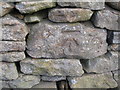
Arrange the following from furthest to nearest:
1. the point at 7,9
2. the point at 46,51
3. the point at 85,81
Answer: the point at 85,81 → the point at 46,51 → the point at 7,9

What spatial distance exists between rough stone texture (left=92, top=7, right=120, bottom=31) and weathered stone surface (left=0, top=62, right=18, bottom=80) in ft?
2.41

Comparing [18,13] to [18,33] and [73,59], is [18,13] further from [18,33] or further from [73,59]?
[73,59]

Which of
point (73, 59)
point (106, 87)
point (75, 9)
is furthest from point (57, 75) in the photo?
point (75, 9)

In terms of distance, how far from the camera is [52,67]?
184cm

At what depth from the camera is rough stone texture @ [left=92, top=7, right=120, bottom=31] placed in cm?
174

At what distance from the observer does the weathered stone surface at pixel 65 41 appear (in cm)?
175

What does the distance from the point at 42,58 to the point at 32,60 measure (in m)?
0.08

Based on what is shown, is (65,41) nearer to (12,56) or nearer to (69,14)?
(69,14)

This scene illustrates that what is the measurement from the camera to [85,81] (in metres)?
1.92

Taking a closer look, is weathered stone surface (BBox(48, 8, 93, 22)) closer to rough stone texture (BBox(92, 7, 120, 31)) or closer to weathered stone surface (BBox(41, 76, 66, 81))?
rough stone texture (BBox(92, 7, 120, 31))

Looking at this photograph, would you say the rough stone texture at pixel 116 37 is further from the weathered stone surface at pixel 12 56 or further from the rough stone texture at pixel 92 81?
the weathered stone surface at pixel 12 56

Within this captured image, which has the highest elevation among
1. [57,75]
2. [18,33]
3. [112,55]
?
[18,33]

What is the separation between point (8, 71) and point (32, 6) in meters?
0.56

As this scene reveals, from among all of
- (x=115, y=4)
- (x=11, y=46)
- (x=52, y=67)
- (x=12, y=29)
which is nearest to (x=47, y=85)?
(x=52, y=67)
